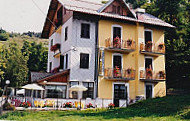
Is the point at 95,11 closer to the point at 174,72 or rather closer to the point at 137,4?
the point at 174,72

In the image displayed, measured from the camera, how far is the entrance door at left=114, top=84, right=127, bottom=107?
25170 mm

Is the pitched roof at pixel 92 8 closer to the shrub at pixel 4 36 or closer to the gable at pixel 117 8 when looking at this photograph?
the gable at pixel 117 8

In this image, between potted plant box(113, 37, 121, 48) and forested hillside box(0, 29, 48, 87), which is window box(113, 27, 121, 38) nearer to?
potted plant box(113, 37, 121, 48)

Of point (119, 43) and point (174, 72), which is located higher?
point (119, 43)

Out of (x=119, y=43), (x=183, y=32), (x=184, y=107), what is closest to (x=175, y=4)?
(x=183, y=32)

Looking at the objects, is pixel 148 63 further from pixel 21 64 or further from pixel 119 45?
pixel 21 64

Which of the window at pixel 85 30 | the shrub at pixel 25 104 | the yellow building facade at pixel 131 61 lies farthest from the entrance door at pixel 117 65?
the shrub at pixel 25 104

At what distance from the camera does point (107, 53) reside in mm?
25578

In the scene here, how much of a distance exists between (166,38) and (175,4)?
15.1 feet

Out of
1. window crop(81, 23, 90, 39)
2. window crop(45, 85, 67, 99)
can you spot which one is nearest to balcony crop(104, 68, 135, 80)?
window crop(81, 23, 90, 39)

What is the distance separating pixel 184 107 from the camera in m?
15.8

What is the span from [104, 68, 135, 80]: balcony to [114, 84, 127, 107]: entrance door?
101 centimetres

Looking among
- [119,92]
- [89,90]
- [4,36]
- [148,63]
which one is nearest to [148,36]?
[148,63]

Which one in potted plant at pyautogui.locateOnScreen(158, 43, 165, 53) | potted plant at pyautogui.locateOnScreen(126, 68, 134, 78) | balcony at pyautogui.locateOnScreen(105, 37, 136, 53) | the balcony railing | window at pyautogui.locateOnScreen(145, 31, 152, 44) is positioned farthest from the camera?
the balcony railing
